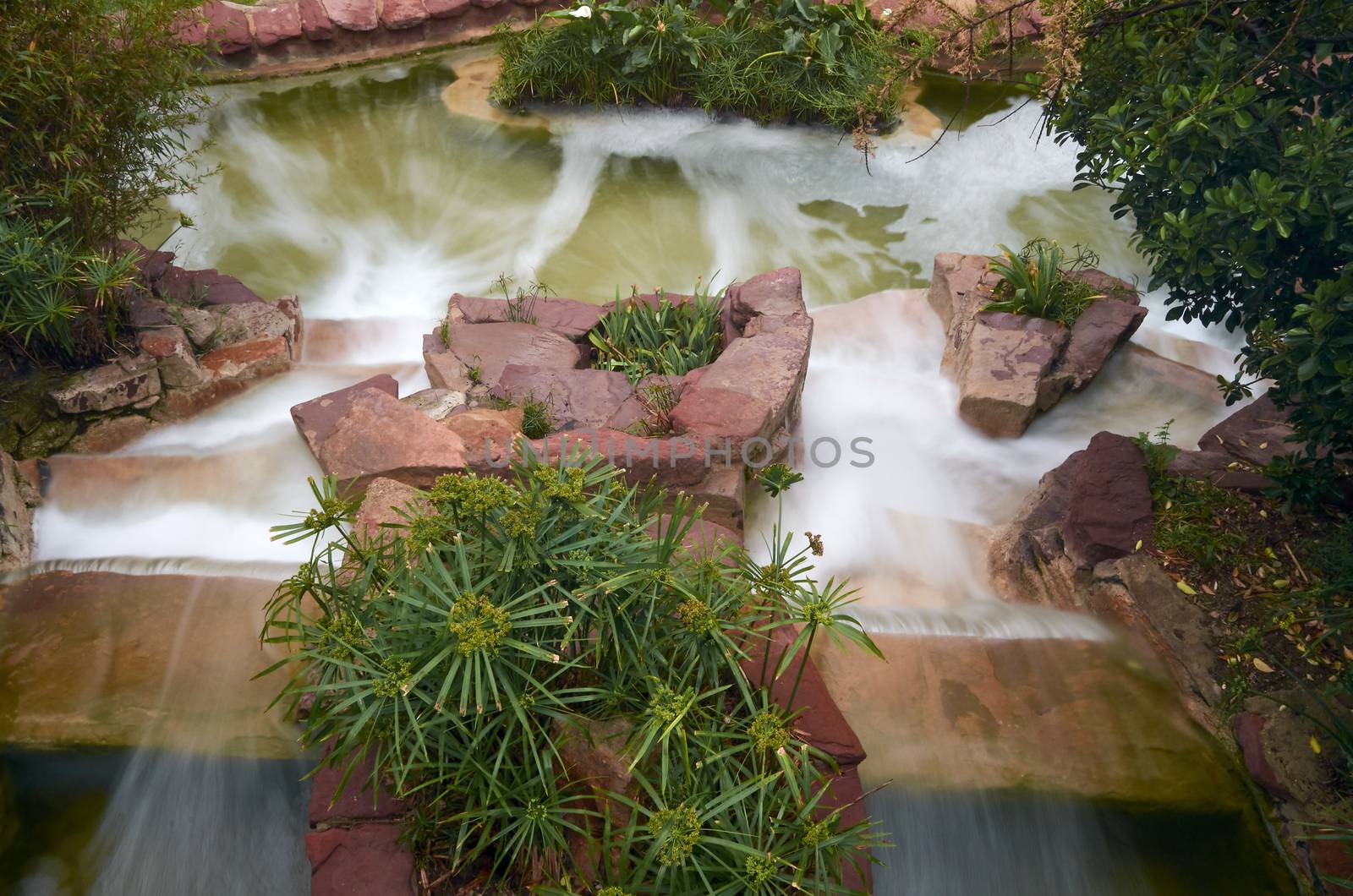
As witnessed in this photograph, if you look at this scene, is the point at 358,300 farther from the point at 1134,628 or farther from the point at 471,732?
the point at 1134,628

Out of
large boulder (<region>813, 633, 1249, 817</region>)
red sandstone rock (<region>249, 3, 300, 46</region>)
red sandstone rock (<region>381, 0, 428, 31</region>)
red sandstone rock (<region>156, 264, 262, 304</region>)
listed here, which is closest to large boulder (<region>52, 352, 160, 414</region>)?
red sandstone rock (<region>156, 264, 262, 304</region>)

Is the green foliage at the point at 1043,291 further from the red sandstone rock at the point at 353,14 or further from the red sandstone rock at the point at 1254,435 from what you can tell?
the red sandstone rock at the point at 353,14

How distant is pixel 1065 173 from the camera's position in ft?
24.7

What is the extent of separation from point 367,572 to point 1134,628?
2974 mm

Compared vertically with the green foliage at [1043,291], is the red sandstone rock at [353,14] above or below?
above

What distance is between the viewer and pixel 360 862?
2.97 metres

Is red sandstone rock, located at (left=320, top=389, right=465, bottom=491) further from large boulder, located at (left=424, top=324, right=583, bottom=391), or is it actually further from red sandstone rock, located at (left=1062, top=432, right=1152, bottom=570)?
red sandstone rock, located at (left=1062, top=432, right=1152, bottom=570)

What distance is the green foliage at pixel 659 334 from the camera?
545 centimetres

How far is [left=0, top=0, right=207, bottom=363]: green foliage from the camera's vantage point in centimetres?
441

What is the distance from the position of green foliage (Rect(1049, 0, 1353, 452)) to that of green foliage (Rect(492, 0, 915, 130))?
386 centimetres

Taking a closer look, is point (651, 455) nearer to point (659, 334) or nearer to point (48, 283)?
point (659, 334)

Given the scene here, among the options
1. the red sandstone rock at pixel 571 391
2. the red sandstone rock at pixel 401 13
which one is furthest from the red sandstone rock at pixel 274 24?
the red sandstone rock at pixel 571 391

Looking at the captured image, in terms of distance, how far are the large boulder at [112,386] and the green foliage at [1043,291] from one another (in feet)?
14.9

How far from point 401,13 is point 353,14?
1.32ft
